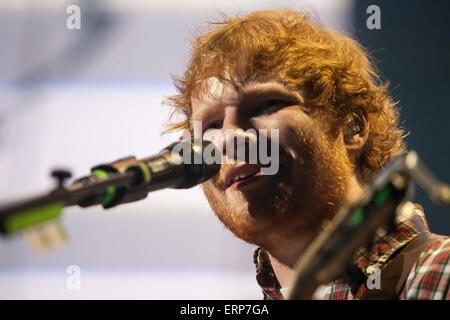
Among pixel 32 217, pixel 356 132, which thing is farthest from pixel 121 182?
pixel 356 132

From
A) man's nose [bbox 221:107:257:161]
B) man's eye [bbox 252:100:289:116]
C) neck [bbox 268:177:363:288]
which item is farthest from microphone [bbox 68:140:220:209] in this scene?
neck [bbox 268:177:363:288]

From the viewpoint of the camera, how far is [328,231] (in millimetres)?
777

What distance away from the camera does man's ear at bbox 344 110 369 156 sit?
5.03 feet

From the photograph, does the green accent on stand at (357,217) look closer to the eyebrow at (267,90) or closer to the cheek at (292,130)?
the cheek at (292,130)

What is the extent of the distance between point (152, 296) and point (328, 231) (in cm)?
164

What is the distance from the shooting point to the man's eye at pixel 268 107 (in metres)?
1.42

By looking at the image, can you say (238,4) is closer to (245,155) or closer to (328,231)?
(245,155)

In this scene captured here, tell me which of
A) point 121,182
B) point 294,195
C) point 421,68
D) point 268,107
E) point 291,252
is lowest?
point 291,252

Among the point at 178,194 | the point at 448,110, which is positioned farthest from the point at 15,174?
the point at 448,110

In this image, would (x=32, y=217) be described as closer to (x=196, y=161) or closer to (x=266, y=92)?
(x=196, y=161)

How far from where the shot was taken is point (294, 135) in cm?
138

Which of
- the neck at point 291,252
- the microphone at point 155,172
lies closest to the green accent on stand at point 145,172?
the microphone at point 155,172

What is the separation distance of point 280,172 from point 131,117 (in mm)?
1316

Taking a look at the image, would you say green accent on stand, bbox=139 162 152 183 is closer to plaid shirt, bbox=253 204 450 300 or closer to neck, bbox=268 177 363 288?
plaid shirt, bbox=253 204 450 300
